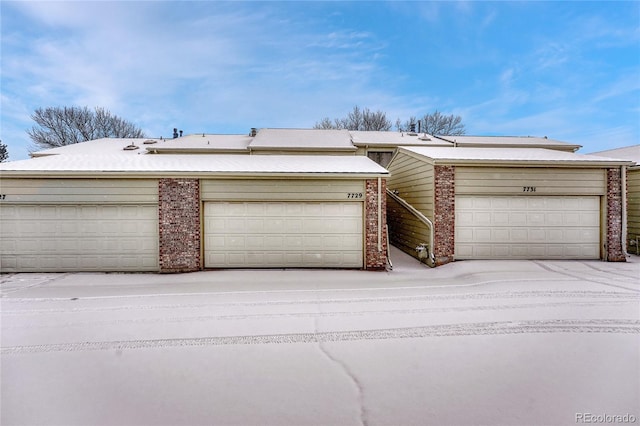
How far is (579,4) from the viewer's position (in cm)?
1030

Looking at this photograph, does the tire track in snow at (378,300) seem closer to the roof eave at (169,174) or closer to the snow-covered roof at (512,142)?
the roof eave at (169,174)

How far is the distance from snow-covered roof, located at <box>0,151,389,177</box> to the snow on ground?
310 centimetres

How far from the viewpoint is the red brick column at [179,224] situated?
26.2 ft

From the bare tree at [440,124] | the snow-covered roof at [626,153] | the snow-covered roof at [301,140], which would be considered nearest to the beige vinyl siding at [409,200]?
the snow-covered roof at [301,140]

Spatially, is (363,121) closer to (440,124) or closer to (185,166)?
(440,124)

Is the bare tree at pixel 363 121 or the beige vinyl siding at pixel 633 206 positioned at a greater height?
the bare tree at pixel 363 121

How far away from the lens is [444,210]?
335 inches

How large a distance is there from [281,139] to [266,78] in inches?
429

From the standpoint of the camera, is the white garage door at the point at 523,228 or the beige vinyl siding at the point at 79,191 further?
the white garage door at the point at 523,228

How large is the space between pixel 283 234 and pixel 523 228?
22.6 feet

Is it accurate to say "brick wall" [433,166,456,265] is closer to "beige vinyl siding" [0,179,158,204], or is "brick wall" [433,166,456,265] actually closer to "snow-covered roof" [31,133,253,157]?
"beige vinyl siding" [0,179,158,204]

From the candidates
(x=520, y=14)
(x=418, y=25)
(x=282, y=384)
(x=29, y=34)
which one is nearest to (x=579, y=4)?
(x=520, y=14)

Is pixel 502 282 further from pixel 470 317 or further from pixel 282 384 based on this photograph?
pixel 282 384

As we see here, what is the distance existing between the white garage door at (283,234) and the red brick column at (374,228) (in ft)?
0.67
